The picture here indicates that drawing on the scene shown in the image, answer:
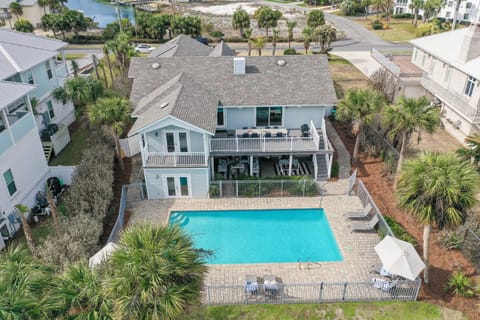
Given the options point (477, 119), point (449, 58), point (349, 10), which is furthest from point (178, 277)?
point (349, 10)

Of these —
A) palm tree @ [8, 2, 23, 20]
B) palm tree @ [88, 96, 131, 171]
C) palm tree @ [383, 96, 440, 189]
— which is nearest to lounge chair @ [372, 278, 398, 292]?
palm tree @ [383, 96, 440, 189]

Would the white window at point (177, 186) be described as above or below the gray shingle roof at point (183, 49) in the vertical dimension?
below

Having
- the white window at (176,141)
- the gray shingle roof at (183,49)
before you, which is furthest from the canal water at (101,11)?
the white window at (176,141)

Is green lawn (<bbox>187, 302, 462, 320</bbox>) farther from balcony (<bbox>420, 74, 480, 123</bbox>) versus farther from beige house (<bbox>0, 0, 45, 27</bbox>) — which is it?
beige house (<bbox>0, 0, 45, 27</bbox>)

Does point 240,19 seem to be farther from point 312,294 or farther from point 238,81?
point 312,294

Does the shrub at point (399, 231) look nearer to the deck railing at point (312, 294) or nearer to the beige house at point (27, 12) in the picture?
the deck railing at point (312, 294)

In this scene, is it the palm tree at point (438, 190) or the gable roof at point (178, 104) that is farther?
the gable roof at point (178, 104)

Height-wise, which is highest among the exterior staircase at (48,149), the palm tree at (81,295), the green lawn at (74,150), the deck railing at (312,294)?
the palm tree at (81,295)

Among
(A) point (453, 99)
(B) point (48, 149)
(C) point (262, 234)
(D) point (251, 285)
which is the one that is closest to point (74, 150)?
(B) point (48, 149)

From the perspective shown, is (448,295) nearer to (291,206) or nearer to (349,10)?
(291,206)
